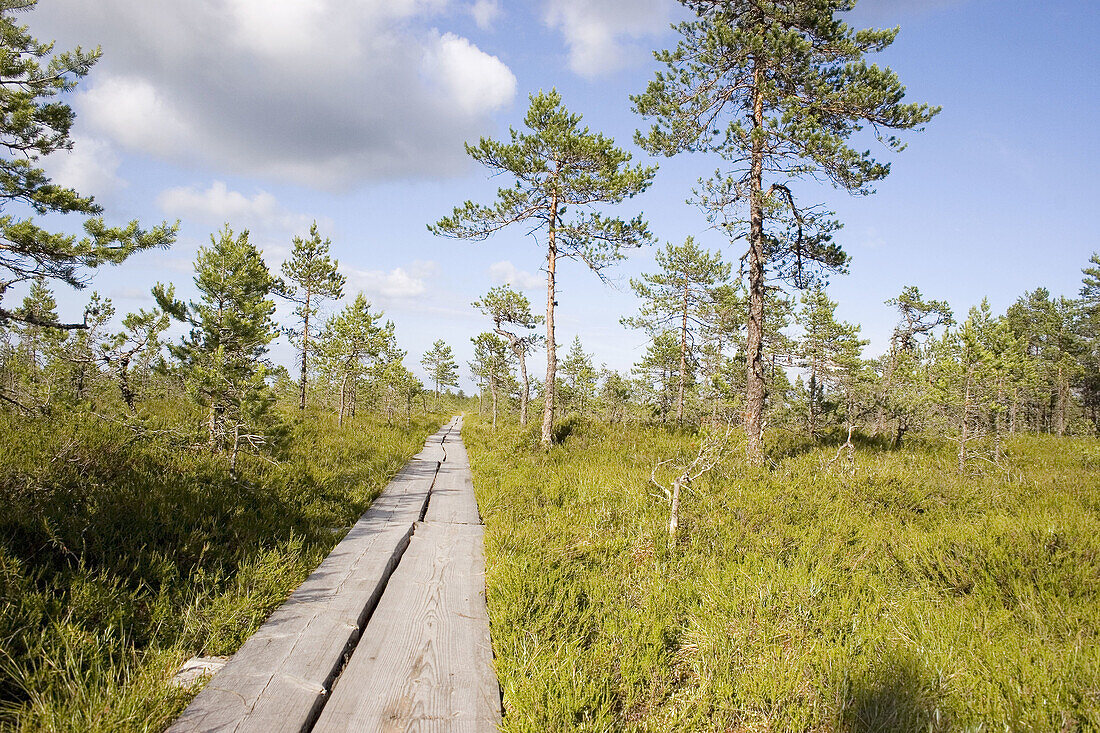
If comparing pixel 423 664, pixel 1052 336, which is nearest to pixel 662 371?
pixel 423 664

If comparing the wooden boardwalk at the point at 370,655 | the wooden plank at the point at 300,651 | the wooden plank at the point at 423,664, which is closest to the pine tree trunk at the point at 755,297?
the wooden boardwalk at the point at 370,655

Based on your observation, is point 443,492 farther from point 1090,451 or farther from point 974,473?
point 1090,451

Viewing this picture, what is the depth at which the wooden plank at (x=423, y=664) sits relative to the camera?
2098mm

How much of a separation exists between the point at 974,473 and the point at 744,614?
1058 centimetres

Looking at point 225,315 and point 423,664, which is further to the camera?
point 225,315

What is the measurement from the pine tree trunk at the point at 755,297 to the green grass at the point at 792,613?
9.39ft

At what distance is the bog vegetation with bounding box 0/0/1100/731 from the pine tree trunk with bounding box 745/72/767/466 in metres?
0.06

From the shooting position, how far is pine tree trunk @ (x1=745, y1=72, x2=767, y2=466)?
372 inches

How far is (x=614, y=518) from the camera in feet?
18.6

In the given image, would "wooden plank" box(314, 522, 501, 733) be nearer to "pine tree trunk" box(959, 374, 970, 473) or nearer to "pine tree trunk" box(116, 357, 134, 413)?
"pine tree trunk" box(116, 357, 134, 413)

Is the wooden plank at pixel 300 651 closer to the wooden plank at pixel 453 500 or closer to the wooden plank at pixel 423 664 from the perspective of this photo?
the wooden plank at pixel 423 664

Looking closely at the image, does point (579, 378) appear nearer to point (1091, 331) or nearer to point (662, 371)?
point (662, 371)

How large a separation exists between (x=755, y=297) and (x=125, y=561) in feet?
35.4

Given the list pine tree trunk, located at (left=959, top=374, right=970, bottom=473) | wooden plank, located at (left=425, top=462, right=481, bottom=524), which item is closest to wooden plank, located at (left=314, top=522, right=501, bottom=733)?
wooden plank, located at (left=425, top=462, right=481, bottom=524)
